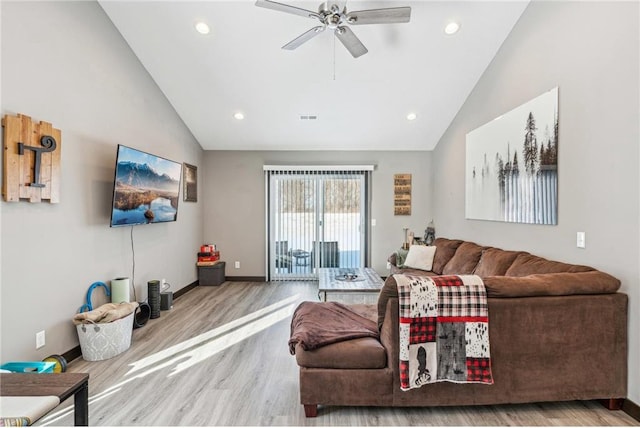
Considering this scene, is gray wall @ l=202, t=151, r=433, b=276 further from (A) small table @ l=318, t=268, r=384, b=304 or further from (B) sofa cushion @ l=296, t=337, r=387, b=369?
(B) sofa cushion @ l=296, t=337, r=387, b=369

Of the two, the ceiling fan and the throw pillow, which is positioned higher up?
the ceiling fan

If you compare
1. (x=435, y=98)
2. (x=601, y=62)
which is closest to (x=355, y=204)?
(x=435, y=98)

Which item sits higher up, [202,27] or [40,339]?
[202,27]

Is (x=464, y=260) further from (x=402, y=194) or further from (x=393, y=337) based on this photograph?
(x=402, y=194)

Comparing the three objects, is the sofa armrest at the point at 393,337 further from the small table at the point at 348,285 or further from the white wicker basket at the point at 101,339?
the white wicker basket at the point at 101,339

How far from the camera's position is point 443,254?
184 inches

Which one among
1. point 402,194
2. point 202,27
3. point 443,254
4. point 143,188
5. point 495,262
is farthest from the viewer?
point 402,194

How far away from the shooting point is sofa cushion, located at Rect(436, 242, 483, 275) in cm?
Result: 388

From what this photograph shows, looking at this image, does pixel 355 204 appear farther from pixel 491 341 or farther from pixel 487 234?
pixel 491 341

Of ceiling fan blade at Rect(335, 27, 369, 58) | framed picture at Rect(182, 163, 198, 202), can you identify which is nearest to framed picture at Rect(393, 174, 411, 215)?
ceiling fan blade at Rect(335, 27, 369, 58)

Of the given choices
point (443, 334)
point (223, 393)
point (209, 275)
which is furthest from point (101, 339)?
point (209, 275)

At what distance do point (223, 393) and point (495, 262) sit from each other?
273cm

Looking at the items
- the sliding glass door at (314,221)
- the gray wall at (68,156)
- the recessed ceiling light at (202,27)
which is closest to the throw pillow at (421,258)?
the sliding glass door at (314,221)

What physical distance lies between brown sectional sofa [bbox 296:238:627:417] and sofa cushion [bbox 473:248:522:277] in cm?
106
